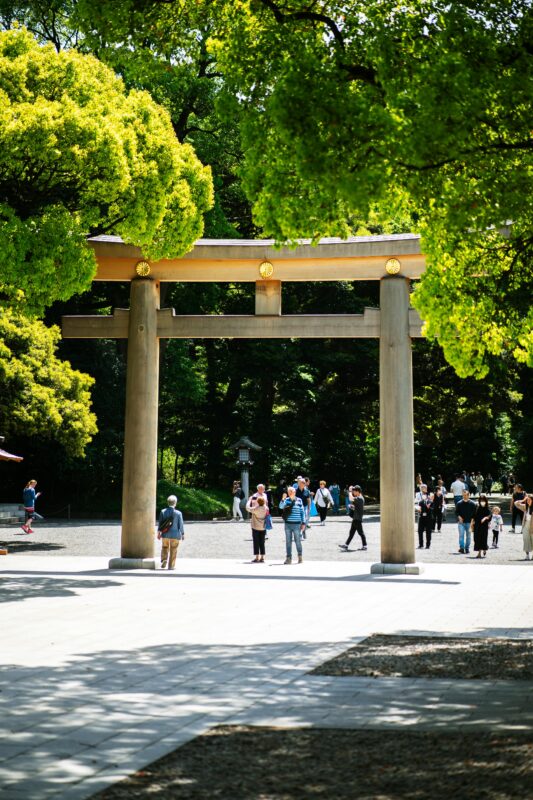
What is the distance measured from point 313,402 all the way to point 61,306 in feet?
39.8

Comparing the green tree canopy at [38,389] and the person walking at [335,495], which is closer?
the green tree canopy at [38,389]

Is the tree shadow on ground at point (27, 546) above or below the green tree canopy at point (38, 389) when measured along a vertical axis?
below

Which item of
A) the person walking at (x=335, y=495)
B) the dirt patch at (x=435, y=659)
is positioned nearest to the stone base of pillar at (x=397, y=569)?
the dirt patch at (x=435, y=659)

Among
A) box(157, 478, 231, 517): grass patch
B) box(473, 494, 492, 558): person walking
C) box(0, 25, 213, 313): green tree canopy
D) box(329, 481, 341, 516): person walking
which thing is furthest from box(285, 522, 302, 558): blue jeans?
box(329, 481, 341, 516): person walking

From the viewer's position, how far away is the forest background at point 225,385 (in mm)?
34906

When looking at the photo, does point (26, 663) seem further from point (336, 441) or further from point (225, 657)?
point (336, 441)

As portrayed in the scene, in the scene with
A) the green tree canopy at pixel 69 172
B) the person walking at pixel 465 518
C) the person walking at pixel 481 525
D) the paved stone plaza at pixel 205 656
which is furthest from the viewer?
the person walking at pixel 465 518

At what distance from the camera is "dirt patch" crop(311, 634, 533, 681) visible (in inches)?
307

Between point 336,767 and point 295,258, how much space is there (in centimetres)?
1294

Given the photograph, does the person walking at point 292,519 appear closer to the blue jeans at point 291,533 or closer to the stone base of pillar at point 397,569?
the blue jeans at point 291,533

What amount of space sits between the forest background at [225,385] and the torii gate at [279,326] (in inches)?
452

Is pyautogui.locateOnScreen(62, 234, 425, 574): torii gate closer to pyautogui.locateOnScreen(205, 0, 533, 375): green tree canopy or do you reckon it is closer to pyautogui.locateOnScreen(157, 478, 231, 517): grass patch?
pyautogui.locateOnScreen(205, 0, 533, 375): green tree canopy

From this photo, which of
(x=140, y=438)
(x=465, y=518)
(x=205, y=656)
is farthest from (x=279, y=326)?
(x=205, y=656)

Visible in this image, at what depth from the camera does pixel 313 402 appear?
1598 inches
